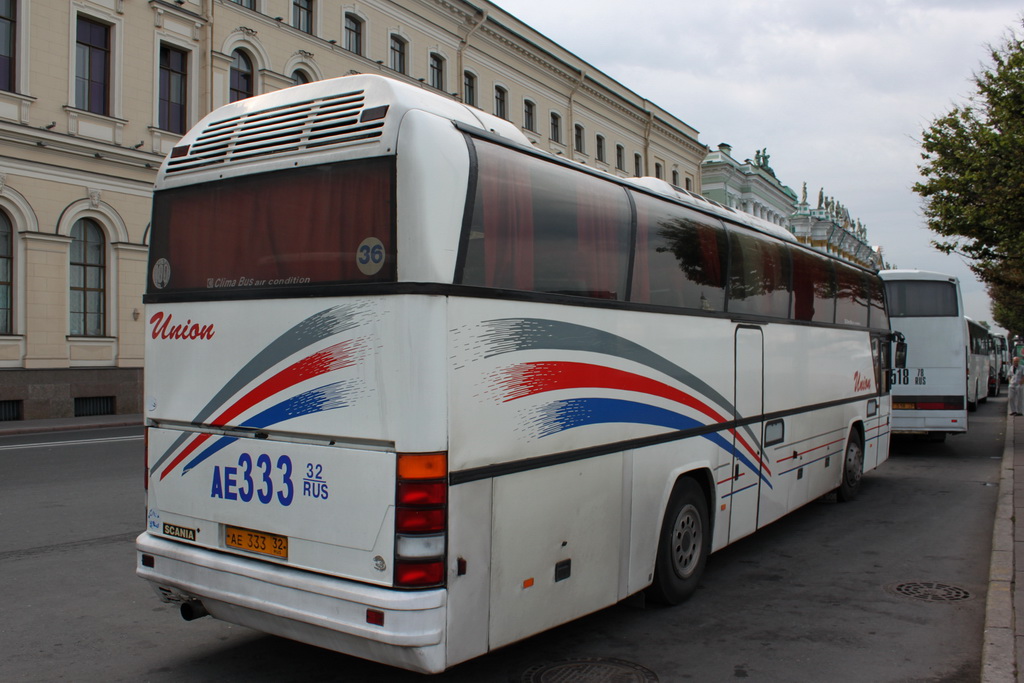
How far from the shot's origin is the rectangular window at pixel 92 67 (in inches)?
883

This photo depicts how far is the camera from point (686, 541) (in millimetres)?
6527

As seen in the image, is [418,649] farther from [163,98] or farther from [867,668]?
[163,98]

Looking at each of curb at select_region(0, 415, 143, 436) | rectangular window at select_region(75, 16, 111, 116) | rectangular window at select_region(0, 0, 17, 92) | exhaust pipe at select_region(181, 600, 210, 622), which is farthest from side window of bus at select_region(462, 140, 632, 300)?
rectangular window at select_region(75, 16, 111, 116)

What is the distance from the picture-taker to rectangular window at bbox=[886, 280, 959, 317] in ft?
54.2

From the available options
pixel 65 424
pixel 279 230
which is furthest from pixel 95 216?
pixel 279 230

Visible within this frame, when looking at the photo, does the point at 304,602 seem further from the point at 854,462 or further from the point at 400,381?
the point at 854,462

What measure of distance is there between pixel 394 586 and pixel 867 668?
9.65 feet

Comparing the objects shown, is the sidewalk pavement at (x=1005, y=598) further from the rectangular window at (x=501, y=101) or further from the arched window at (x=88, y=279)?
the rectangular window at (x=501, y=101)

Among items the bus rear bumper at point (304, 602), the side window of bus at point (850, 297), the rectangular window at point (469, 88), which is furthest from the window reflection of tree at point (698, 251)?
the rectangular window at point (469, 88)

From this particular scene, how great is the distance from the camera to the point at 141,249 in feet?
77.7

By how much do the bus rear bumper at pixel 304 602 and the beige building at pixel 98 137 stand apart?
1813cm

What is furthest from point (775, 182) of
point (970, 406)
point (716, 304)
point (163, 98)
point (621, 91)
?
point (716, 304)

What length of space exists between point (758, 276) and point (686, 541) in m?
2.74

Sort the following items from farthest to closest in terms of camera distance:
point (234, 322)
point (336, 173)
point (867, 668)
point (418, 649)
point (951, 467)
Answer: point (951, 467) < point (867, 668) < point (234, 322) < point (336, 173) < point (418, 649)
